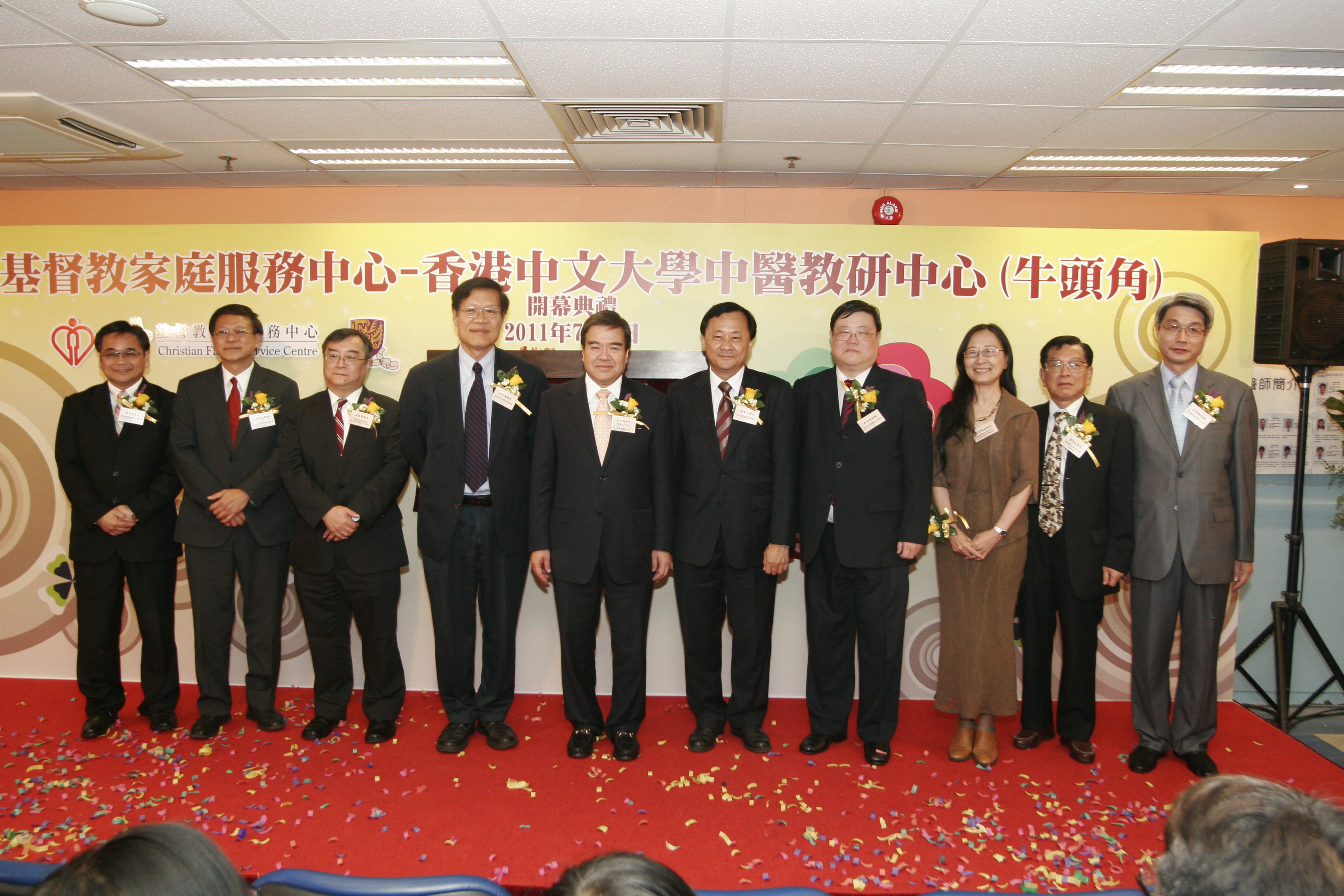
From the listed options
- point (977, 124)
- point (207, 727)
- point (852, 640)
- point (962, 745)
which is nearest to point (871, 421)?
point (852, 640)

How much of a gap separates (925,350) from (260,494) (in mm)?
3443

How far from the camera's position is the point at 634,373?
3.93 metres

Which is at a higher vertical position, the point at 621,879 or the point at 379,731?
the point at 621,879

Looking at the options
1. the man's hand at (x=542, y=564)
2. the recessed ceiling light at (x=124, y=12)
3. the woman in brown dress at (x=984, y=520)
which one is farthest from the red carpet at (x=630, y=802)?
the recessed ceiling light at (x=124, y=12)

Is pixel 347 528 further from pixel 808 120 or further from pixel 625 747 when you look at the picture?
pixel 808 120

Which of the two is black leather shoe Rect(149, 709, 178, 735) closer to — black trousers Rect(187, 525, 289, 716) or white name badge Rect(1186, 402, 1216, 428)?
black trousers Rect(187, 525, 289, 716)

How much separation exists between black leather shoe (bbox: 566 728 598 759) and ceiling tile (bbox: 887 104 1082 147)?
3423 mm

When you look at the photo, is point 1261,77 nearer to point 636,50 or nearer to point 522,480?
point 636,50

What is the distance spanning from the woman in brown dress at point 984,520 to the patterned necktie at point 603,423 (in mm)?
1555

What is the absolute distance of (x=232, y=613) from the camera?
3.69m

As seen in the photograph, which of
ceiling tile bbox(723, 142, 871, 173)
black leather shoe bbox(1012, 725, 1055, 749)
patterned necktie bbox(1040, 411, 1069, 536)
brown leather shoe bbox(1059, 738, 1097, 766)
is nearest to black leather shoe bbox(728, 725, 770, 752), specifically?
black leather shoe bbox(1012, 725, 1055, 749)

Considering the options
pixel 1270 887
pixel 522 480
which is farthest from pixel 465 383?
pixel 1270 887

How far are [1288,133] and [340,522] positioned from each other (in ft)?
17.3

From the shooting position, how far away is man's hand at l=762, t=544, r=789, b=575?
10.9 feet
